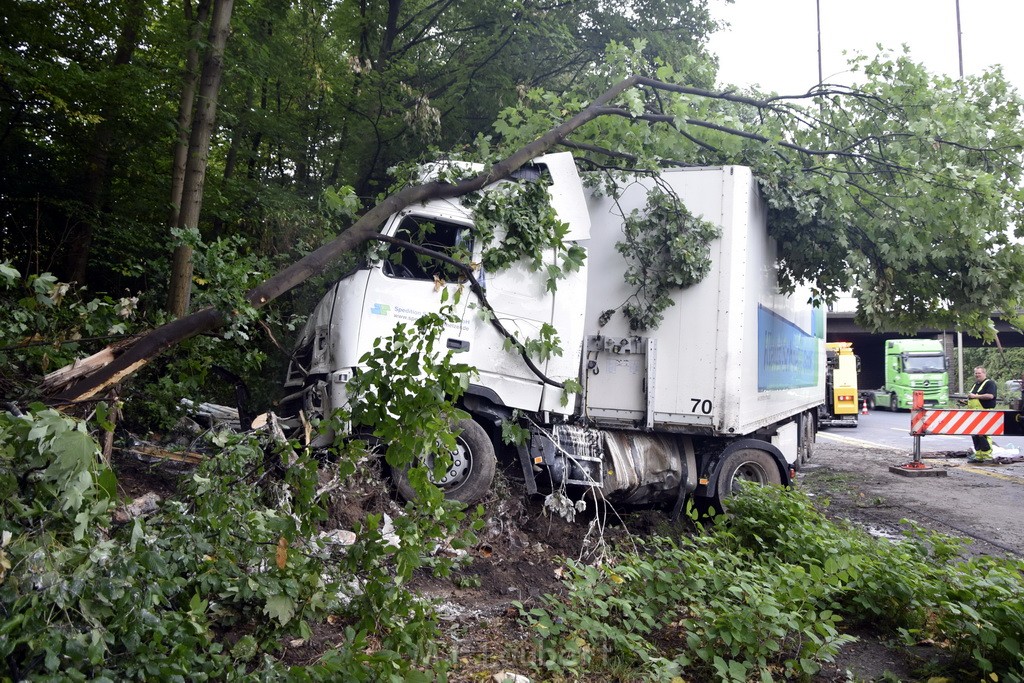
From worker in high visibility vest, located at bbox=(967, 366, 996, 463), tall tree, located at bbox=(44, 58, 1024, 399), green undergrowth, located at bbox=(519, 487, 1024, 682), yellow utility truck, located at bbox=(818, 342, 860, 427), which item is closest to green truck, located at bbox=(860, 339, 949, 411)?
yellow utility truck, located at bbox=(818, 342, 860, 427)

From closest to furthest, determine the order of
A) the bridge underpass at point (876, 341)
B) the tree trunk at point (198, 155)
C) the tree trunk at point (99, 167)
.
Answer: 1. the tree trunk at point (198, 155)
2. the tree trunk at point (99, 167)
3. the bridge underpass at point (876, 341)

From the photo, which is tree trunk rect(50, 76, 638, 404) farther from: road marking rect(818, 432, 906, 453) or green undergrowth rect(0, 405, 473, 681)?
road marking rect(818, 432, 906, 453)

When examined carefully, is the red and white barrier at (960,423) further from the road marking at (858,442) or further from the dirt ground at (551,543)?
the road marking at (858,442)

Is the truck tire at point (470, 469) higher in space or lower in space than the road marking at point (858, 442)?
higher

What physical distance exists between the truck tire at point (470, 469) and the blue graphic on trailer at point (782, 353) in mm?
3492

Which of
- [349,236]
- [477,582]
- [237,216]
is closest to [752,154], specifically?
[349,236]

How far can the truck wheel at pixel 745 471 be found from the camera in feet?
25.7

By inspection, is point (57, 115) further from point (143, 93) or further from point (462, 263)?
point (462, 263)

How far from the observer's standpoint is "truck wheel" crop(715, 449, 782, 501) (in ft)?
25.7

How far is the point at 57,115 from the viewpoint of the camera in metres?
8.73

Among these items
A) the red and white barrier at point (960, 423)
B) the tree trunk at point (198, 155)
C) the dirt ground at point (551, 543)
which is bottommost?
the dirt ground at point (551, 543)

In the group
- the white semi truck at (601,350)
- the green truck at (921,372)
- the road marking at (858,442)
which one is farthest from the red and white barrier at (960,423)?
the green truck at (921,372)

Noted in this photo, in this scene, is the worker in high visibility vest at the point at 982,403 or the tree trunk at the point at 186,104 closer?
the tree trunk at the point at 186,104

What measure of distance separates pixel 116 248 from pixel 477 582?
7.02m
